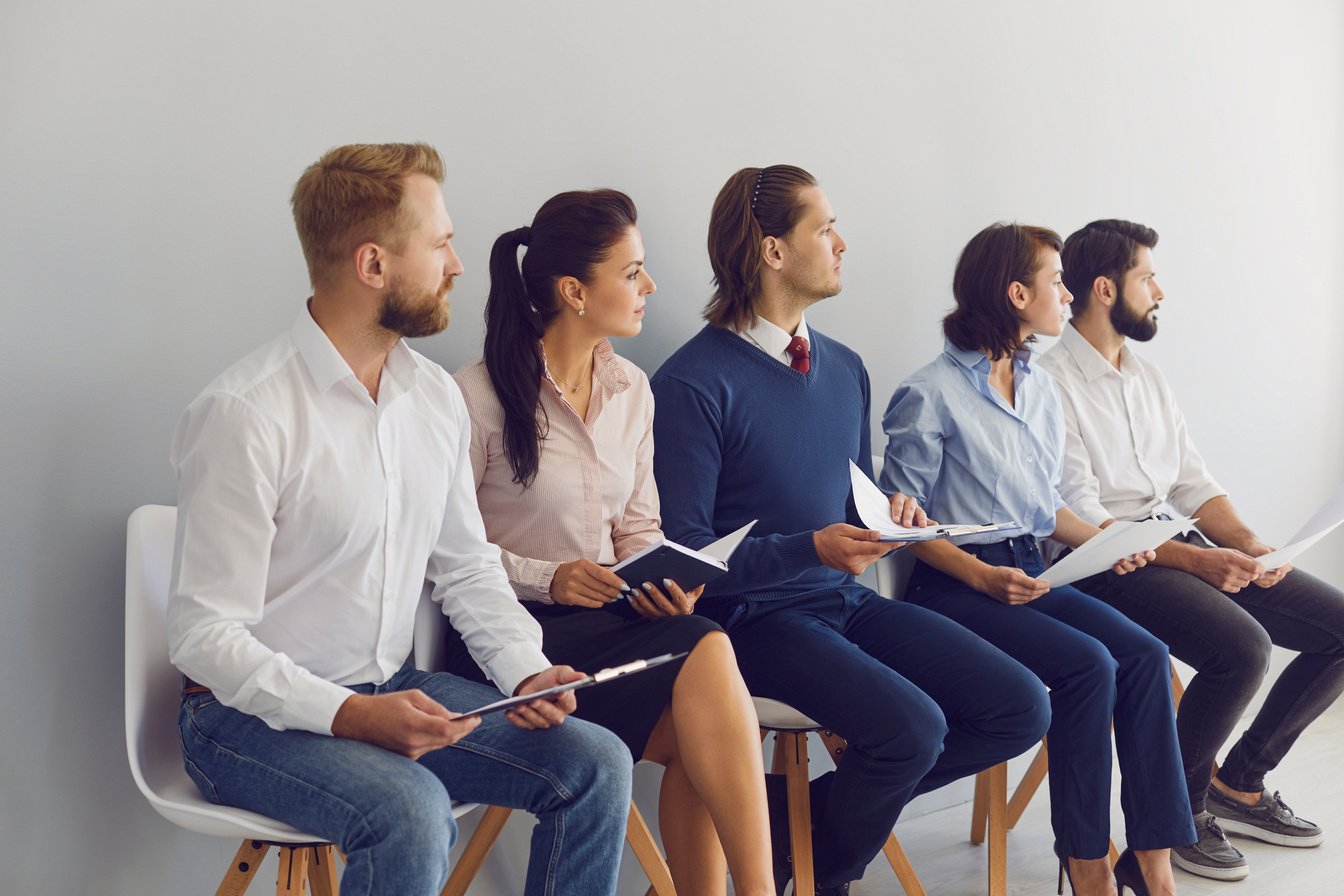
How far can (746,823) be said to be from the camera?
189 cm

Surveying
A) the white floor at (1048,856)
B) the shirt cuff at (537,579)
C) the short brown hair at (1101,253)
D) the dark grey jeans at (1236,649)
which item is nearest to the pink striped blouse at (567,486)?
the shirt cuff at (537,579)

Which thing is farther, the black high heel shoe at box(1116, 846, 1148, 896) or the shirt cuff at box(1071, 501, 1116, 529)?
the shirt cuff at box(1071, 501, 1116, 529)

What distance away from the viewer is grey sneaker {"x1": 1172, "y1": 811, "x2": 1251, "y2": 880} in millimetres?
2746

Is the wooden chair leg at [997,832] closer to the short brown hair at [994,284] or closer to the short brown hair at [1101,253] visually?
the short brown hair at [994,284]

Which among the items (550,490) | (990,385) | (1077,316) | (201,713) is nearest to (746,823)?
(550,490)

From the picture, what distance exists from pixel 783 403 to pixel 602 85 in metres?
0.74

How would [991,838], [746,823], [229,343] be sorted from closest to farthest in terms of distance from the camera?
1. [746,823]
2. [229,343]
3. [991,838]

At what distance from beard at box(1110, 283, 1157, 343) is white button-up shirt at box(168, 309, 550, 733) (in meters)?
1.97

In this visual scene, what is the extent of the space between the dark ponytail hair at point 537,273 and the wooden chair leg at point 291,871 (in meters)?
0.77

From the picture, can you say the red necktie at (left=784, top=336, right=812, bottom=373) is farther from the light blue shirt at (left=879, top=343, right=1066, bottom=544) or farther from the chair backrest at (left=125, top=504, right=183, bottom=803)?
the chair backrest at (left=125, top=504, right=183, bottom=803)

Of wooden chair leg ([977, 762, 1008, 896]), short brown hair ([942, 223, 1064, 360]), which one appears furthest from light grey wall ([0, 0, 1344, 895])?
wooden chair leg ([977, 762, 1008, 896])

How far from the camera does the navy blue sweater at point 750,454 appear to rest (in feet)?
7.55

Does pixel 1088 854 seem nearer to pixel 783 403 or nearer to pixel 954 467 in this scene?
pixel 954 467

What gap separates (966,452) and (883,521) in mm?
571
